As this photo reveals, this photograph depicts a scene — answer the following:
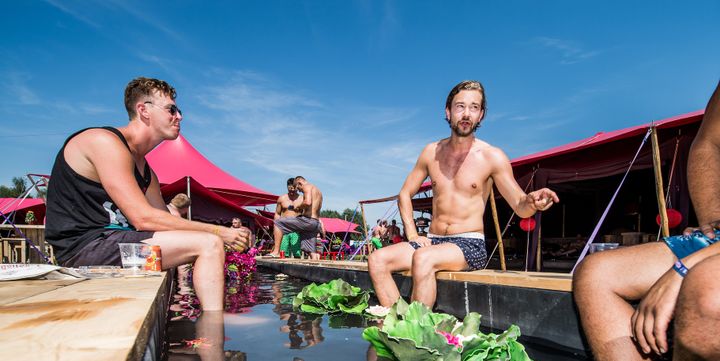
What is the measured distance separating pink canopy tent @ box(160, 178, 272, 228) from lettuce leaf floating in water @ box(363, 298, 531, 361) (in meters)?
11.0

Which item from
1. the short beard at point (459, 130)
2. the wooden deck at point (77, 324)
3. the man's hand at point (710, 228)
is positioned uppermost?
the short beard at point (459, 130)

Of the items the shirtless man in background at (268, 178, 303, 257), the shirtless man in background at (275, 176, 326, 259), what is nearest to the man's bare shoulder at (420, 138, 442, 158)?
the shirtless man in background at (275, 176, 326, 259)

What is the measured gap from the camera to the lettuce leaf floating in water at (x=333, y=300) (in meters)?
3.01

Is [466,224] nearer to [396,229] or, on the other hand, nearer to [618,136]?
[618,136]

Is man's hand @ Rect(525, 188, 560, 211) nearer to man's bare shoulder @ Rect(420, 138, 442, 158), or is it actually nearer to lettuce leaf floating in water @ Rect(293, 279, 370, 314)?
man's bare shoulder @ Rect(420, 138, 442, 158)

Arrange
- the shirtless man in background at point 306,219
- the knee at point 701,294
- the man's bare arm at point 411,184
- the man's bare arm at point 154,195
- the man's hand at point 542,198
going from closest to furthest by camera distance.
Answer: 1. the knee at point 701,294
2. the man's hand at point 542,198
3. the man's bare arm at point 154,195
4. the man's bare arm at point 411,184
5. the shirtless man in background at point 306,219

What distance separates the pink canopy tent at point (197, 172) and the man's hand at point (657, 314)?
45.1ft

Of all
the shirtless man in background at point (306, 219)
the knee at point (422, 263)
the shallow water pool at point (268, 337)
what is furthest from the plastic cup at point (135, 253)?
the shirtless man in background at point (306, 219)

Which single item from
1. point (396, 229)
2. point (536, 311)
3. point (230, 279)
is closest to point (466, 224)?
point (536, 311)

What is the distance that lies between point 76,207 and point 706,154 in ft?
9.81

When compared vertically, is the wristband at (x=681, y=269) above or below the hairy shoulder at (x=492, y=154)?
below

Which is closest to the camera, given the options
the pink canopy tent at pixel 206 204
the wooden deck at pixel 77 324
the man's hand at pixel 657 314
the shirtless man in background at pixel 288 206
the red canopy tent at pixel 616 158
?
the wooden deck at pixel 77 324

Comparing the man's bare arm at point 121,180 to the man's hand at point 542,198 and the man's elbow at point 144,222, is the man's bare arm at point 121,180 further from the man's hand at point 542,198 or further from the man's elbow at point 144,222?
the man's hand at point 542,198

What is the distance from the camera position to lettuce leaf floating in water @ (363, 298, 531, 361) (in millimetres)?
1430
